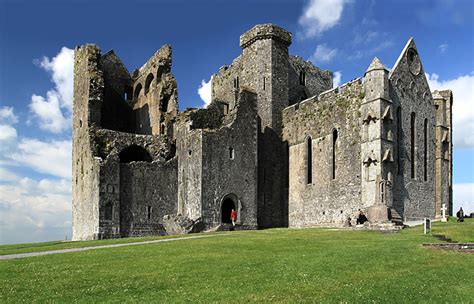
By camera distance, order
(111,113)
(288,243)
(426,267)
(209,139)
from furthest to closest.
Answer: (111,113), (209,139), (288,243), (426,267)

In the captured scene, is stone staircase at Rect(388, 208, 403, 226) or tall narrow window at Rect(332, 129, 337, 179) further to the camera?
tall narrow window at Rect(332, 129, 337, 179)

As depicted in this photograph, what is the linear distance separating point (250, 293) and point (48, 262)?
10.1 meters

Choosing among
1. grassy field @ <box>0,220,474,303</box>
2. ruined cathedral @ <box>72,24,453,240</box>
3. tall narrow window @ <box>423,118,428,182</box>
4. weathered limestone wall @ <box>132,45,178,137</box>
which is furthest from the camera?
weathered limestone wall @ <box>132,45,178,137</box>

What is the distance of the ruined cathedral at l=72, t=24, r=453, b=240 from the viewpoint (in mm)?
39188

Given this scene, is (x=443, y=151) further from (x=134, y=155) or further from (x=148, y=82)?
(x=148, y=82)

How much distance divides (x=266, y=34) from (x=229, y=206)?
1566cm

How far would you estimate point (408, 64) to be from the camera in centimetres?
4216

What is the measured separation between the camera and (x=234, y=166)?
42812 mm

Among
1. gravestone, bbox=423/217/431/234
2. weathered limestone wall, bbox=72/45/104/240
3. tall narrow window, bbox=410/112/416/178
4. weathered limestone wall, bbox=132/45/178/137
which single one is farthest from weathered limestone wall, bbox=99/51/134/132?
gravestone, bbox=423/217/431/234

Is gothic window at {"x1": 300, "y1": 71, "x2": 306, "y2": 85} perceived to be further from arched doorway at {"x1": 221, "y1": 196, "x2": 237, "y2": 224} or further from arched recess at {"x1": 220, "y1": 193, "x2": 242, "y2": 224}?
arched doorway at {"x1": 221, "y1": 196, "x2": 237, "y2": 224}

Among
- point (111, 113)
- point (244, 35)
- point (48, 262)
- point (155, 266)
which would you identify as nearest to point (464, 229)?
point (155, 266)

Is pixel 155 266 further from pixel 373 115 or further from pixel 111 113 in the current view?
pixel 111 113

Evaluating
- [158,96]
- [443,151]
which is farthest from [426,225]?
[158,96]

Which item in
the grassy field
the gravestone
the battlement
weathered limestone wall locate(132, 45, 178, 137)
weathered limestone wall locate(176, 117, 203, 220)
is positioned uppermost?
the battlement
